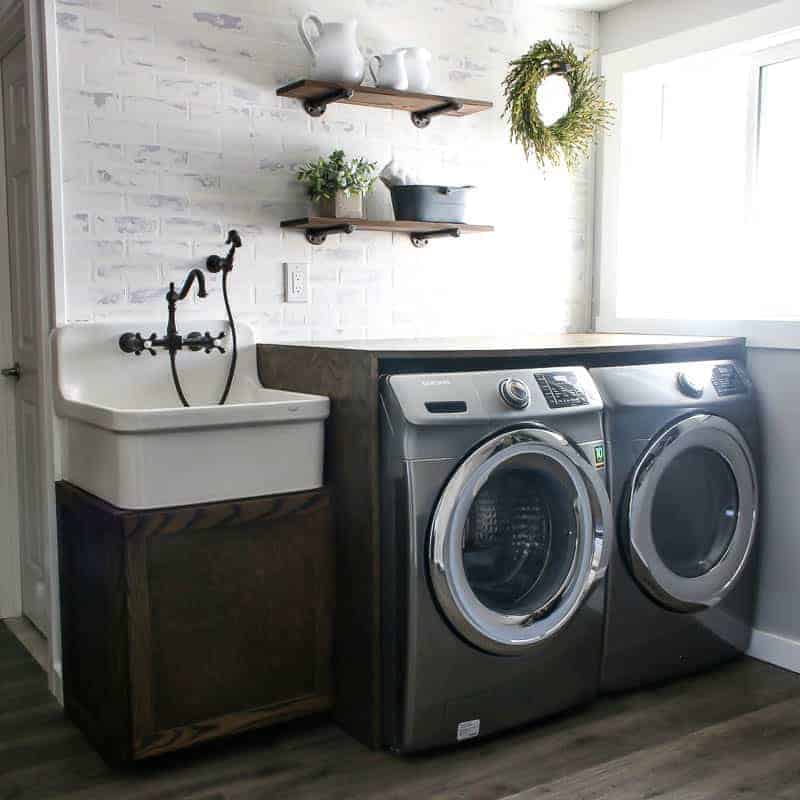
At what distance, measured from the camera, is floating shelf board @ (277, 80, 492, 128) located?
276 centimetres

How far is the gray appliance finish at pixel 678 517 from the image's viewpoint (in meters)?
2.63

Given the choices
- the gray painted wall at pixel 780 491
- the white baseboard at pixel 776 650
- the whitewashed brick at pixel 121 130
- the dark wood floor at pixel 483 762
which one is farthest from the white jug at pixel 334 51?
the white baseboard at pixel 776 650

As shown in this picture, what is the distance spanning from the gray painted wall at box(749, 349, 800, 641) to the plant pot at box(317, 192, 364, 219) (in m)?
1.34

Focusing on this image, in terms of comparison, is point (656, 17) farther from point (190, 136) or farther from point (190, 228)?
point (190, 228)

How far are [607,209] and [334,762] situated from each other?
2.23 m

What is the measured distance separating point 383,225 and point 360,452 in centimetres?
88

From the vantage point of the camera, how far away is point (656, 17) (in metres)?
3.31

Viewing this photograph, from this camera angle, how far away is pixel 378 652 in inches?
91.2

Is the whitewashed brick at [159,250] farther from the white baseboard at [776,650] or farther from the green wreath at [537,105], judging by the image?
the white baseboard at [776,650]

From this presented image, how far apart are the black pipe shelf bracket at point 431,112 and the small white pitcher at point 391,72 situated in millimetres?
173

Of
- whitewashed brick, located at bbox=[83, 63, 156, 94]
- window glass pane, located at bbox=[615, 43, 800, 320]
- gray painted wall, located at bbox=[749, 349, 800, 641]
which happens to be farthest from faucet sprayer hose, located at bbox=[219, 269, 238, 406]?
gray painted wall, located at bbox=[749, 349, 800, 641]

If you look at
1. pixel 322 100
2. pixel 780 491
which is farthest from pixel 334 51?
pixel 780 491

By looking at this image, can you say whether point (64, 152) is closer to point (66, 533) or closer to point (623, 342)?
point (66, 533)

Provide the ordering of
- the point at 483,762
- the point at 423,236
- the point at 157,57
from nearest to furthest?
the point at 483,762, the point at 157,57, the point at 423,236
